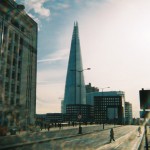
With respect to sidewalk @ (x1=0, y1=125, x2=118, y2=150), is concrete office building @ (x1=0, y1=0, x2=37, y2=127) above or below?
above

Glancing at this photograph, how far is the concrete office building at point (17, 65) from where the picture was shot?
53.9 m

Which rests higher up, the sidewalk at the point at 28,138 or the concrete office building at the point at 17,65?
the concrete office building at the point at 17,65

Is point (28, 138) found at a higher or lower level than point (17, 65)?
lower

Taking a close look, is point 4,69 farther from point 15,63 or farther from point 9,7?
point 9,7

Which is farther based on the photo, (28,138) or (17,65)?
(17,65)

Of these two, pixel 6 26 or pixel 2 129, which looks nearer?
pixel 2 129

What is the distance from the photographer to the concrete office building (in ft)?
177

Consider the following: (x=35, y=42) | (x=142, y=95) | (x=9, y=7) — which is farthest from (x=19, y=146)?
(x=35, y=42)

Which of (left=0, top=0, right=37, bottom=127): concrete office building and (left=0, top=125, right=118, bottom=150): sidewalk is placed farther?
(left=0, top=0, right=37, bottom=127): concrete office building

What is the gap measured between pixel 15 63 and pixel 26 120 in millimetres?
14621

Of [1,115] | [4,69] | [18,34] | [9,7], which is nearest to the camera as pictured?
[1,115]

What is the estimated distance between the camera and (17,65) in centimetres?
6019

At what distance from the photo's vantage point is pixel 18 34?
61500 millimetres

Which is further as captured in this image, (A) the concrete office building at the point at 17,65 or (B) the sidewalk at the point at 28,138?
(A) the concrete office building at the point at 17,65
